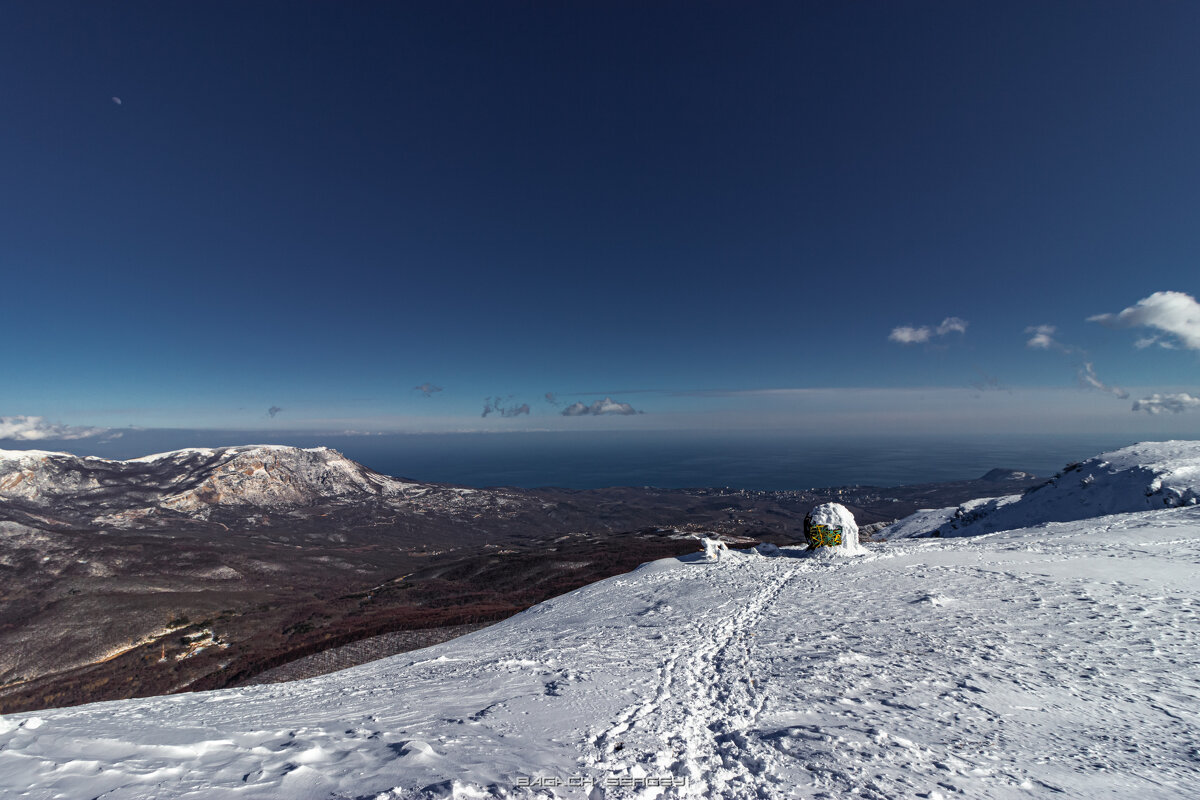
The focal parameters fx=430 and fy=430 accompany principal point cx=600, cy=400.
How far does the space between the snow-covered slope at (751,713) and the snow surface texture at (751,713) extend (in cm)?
5

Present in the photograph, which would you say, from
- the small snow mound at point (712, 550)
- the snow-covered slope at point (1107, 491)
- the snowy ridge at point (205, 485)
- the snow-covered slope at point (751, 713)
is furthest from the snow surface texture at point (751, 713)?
the snowy ridge at point (205, 485)

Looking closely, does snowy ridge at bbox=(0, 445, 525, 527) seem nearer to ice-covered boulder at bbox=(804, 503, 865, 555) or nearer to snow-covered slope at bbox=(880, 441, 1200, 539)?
ice-covered boulder at bbox=(804, 503, 865, 555)

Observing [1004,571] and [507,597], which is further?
[507,597]

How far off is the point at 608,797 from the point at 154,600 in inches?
2314

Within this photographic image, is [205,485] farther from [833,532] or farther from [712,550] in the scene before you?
[833,532]

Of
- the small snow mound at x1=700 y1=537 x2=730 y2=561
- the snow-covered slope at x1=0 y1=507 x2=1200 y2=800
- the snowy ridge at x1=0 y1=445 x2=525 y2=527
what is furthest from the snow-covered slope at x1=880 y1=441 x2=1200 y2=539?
the snowy ridge at x1=0 y1=445 x2=525 y2=527

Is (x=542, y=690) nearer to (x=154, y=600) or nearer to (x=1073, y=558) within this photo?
(x=1073, y=558)

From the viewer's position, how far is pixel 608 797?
18.0 ft

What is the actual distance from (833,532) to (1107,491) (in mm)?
23472

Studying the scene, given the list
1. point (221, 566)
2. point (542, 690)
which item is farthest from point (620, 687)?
point (221, 566)

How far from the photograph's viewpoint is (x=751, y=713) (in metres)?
7.97

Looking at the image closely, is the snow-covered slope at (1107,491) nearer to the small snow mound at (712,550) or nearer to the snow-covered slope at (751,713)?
the snow-covered slope at (751,713)

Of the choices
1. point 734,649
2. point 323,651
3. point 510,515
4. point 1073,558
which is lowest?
point 510,515

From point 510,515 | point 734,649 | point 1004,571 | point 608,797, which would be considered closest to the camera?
point 608,797
